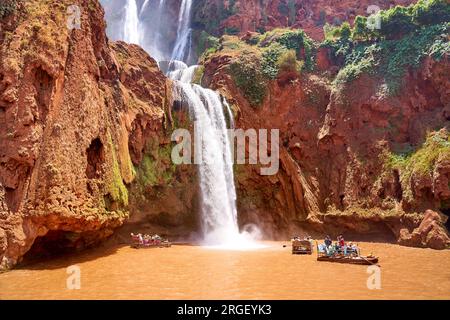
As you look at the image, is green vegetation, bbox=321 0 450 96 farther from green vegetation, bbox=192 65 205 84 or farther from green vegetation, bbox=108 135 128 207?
green vegetation, bbox=108 135 128 207

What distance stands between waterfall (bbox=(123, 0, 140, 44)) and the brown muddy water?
43146 millimetres

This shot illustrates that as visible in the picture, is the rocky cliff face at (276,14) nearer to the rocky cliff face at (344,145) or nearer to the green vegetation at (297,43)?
the green vegetation at (297,43)

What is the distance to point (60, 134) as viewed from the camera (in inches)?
711

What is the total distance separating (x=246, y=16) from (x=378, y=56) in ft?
65.9

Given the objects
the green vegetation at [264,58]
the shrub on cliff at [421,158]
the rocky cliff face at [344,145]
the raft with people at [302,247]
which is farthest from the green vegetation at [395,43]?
the raft with people at [302,247]

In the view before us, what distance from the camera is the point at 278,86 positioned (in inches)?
1428

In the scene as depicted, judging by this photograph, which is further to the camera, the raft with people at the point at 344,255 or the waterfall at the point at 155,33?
the waterfall at the point at 155,33

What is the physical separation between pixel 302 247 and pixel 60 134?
1430 cm

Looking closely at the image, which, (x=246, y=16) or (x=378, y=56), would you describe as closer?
(x=378, y=56)

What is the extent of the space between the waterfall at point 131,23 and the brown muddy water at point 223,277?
1699 inches

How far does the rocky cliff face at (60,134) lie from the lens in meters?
16.3

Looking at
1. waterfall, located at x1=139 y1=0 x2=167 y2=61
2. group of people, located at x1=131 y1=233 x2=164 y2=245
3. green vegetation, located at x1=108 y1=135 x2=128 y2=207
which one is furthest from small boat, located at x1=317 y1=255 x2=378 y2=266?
waterfall, located at x1=139 y1=0 x2=167 y2=61
